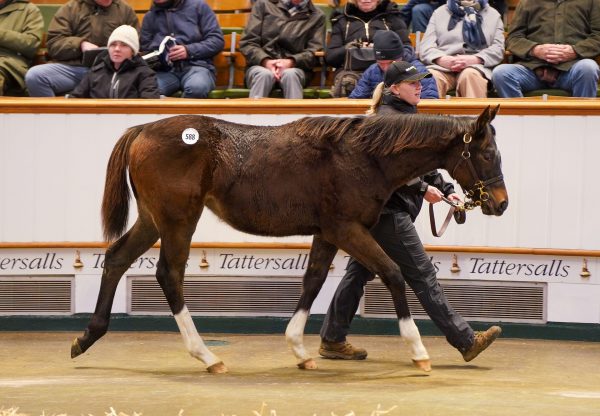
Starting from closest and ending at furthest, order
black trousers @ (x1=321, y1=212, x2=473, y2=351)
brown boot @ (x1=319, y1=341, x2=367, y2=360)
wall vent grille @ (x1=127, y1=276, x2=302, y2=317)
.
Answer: black trousers @ (x1=321, y1=212, x2=473, y2=351), brown boot @ (x1=319, y1=341, x2=367, y2=360), wall vent grille @ (x1=127, y1=276, x2=302, y2=317)

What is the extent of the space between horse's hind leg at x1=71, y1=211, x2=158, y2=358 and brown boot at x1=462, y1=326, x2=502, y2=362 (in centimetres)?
238

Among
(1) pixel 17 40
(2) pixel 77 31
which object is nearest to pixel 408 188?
(2) pixel 77 31

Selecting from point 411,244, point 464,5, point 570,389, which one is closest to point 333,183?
point 411,244

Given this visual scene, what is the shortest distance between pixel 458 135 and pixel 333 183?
90 cm

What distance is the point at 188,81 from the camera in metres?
11.0

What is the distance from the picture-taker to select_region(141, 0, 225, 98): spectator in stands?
438 inches

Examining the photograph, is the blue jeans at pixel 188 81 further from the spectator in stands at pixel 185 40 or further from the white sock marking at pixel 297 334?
the white sock marking at pixel 297 334

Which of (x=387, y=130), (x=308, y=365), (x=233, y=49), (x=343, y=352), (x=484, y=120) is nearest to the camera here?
(x=484, y=120)

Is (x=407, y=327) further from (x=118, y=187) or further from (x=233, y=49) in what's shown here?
(x=233, y=49)

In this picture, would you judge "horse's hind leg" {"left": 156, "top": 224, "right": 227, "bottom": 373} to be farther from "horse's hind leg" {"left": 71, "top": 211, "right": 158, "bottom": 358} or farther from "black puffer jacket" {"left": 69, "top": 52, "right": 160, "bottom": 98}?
"black puffer jacket" {"left": 69, "top": 52, "right": 160, "bottom": 98}

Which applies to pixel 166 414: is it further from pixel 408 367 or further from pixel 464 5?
pixel 464 5

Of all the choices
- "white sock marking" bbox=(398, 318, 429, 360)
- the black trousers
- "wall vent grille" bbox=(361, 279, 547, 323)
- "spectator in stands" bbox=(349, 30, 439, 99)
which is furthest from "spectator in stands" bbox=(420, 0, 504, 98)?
"white sock marking" bbox=(398, 318, 429, 360)

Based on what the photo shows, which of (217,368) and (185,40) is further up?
(185,40)

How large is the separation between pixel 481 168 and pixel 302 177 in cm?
121
